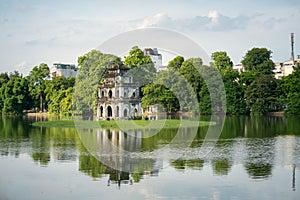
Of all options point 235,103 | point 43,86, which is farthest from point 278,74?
point 43,86

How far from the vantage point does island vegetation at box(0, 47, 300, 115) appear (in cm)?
5088

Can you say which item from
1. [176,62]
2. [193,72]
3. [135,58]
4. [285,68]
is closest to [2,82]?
[176,62]

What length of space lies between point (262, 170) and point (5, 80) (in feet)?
218

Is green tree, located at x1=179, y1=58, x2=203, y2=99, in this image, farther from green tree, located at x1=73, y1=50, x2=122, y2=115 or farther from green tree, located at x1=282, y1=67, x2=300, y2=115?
green tree, located at x1=73, y1=50, x2=122, y2=115

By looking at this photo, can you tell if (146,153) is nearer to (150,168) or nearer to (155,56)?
(150,168)

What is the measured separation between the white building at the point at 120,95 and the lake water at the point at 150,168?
13564mm

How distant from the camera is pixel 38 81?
234 ft

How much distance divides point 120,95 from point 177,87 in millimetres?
14581

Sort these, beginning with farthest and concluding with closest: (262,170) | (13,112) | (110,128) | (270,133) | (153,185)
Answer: (13,112), (110,128), (270,133), (262,170), (153,185)

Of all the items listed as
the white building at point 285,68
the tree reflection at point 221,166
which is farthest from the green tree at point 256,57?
the tree reflection at point 221,166

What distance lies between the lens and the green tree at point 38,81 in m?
68.8

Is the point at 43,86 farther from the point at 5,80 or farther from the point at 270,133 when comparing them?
the point at 270,133

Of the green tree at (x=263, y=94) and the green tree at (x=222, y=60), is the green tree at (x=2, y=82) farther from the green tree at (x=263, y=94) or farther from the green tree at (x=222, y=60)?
the green tree at (x=263, y=94)

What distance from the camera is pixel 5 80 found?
77.6 meters
